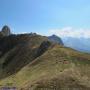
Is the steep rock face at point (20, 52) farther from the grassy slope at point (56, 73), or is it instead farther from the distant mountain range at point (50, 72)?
the grassy slope at point (56, 73)

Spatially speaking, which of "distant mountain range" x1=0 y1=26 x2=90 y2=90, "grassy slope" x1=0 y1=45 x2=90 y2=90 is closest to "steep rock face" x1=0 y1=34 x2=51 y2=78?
"distant mountain range" x1=0 y1=26 x2=90 y2=90

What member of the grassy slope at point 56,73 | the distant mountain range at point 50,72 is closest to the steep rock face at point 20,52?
the distant mountain range at point 50,72

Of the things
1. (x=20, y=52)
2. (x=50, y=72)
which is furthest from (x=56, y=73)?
(x=20, y=52)

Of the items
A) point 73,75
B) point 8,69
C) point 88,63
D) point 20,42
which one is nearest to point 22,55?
point 8,69

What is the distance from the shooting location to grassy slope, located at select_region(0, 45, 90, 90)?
80.2 m

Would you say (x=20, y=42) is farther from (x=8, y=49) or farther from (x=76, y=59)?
(x=76, y=59)

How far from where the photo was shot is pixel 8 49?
195375 mm

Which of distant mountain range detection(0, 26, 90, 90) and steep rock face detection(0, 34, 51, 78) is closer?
distant mountain range detection(0, 26, 90, 90)

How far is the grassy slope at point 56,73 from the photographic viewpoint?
3159 inches

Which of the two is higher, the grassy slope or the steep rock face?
the steep rock face

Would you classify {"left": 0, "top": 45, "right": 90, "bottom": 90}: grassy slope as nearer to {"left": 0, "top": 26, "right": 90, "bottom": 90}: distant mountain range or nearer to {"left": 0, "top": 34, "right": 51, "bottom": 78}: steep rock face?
{"left": 0, "top": 26, "right": 90, "bottom": 90}: distant mountain range

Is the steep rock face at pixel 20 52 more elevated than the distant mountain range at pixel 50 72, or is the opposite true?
the steep rock face at pixel 20 52

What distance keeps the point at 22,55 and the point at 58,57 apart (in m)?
53.6

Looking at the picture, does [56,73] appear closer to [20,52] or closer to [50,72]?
[50,72]
